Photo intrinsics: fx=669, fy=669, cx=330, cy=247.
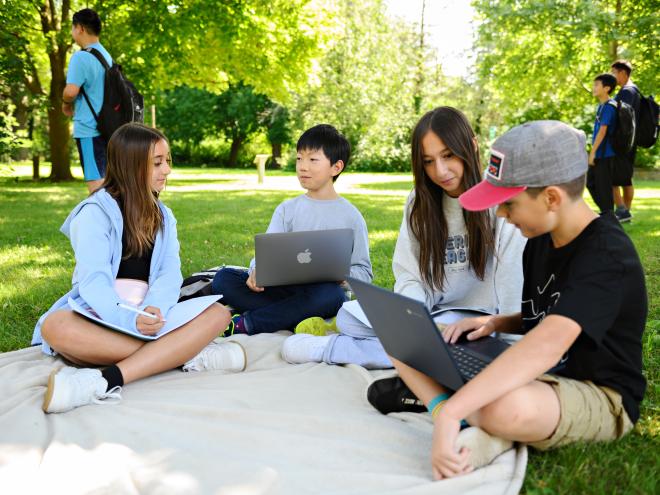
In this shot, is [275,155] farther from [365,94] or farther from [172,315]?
[172,315]

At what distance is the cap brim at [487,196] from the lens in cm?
200

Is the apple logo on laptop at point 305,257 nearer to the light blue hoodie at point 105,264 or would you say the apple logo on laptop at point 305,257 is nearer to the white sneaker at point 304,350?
the white sneaker at point 304,350

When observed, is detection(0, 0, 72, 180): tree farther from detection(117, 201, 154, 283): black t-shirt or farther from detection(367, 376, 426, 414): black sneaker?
detection(367, 376, 426, 414): black sneaker

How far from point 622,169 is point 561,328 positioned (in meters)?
6.54

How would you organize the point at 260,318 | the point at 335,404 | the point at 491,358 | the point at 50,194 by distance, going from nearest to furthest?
the point at 491,358 → the point at 335,404 → the point at 260,318 → the point at 50,194

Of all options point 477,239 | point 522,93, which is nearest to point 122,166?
point 477,239

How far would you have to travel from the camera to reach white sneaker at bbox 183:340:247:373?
3.03 meters

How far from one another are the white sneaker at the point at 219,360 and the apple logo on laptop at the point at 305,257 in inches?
24.1

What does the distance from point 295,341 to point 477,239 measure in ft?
3.22

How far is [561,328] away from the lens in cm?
185

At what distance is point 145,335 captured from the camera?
2859 millimetres

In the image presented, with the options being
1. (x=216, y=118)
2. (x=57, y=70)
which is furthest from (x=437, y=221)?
(x=216, y=118)

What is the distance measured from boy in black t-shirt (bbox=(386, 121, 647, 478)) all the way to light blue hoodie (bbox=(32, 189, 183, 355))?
62.5 inches

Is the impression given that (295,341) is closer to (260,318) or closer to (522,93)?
(260,318)
